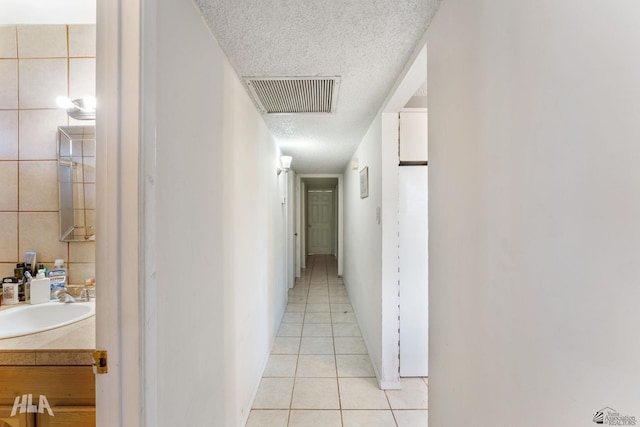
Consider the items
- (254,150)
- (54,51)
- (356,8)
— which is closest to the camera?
(356,8)

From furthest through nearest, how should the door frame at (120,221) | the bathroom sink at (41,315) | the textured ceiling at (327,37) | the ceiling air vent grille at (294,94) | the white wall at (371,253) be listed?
the white wall at (371,253) → the ceiling air vent grille at (294,94) → the bathroom sink at (41,315) → the textured ceiling at (327,37) → the door frame at (120,221)

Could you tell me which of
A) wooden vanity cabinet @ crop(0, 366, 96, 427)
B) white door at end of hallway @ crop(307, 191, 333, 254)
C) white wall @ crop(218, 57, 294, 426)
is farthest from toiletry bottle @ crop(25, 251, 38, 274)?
white door at end of hallway @ crop(307, 191, 333, 254)

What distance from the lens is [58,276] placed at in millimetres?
1497

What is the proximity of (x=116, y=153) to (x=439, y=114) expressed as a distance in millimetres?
1188

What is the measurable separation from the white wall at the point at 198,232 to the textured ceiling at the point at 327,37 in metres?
0.13

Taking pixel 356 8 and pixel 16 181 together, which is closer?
pixel 356 8

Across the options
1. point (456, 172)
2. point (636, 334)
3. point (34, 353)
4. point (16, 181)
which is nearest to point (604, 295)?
point (636, 334)

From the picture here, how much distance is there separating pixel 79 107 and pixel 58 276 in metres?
0.97

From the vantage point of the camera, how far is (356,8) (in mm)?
1090

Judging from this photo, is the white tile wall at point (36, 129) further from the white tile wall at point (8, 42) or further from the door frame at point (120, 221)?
the door frame at point (120, 221)

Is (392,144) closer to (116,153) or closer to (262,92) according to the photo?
(262,92)

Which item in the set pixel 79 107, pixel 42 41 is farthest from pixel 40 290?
pixel 42 41

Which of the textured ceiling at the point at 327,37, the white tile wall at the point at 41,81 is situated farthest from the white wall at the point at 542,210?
the white tile wall at the point at 41,81

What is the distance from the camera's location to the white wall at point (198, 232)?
33.4 inches
